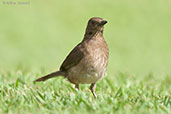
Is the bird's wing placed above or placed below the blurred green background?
above

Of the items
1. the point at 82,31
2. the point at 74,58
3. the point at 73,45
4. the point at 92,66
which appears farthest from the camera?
the point at 82,31

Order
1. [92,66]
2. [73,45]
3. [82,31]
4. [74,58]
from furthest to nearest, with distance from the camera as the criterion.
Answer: [82,31]
[73,45]
[74,58]
[92,66]

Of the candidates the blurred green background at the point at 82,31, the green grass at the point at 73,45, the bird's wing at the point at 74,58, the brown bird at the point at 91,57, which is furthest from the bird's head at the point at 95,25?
the blurred green background at the point at 82,31

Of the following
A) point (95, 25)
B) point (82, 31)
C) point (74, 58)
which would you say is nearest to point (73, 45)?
point (82, 31)

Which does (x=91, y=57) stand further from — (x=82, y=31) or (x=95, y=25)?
(x=82, y=31)

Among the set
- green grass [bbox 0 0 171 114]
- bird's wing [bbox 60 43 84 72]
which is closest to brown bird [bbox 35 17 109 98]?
bird's wing [bbox 60 43 84 72]

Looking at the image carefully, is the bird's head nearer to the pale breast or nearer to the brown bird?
the brown bird
